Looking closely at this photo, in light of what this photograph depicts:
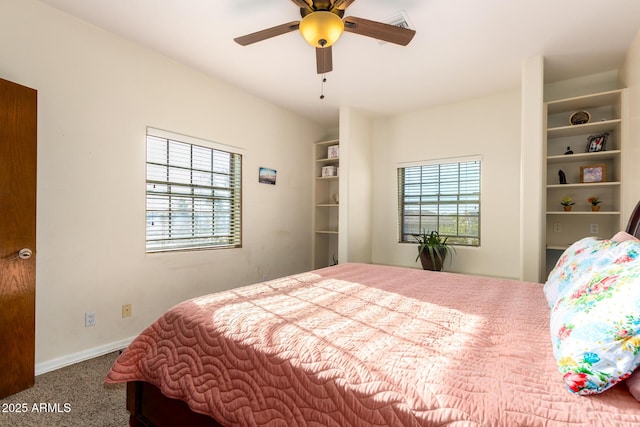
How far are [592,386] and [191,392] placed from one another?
1244mm

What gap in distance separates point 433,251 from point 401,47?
2310 mm

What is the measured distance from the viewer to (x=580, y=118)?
301cm

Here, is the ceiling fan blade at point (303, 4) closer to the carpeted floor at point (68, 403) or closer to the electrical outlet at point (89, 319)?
the carpeted floor at point (68, 403)

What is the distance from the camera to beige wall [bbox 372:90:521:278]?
11.6 ft

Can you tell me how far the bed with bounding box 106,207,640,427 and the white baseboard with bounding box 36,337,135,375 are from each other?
123cm

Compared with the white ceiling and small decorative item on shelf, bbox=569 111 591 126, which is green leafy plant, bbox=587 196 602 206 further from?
the white ceiling

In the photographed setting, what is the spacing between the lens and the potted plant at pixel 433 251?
3.78 m

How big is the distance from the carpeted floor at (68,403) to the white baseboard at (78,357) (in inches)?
2.0

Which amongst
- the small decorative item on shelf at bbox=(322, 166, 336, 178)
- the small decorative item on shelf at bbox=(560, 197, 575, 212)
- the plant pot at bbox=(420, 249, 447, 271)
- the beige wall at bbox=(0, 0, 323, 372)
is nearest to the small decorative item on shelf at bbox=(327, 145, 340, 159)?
the small decorative item on shelf at bbox=(322, 166, 336, 178)

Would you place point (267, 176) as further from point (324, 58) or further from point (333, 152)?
point (324, 58)

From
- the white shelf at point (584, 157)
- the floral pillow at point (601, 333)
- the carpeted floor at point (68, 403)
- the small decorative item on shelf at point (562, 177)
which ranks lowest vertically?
the carpeted floor at point (68, 403)

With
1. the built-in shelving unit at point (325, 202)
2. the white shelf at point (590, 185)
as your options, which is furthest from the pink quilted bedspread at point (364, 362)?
the built-in shelving unit at point (325, 202)

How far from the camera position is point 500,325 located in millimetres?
1312

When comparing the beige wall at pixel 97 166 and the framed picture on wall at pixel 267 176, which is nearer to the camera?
the beige wall at pixel 97 166
